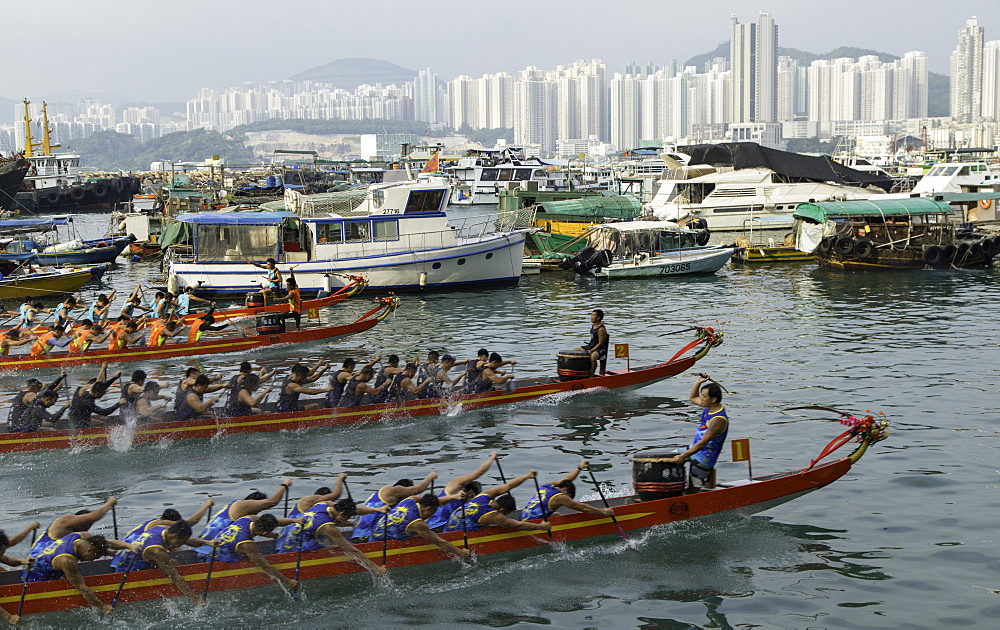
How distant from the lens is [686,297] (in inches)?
1457

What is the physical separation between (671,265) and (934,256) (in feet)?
36.0

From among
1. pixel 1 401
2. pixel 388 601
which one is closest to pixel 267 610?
pixel 388 601

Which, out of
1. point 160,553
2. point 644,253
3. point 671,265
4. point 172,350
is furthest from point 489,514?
point 644,253

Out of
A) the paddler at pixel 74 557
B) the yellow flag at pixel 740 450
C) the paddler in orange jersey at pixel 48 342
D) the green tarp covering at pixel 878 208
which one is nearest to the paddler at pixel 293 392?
the paddler at pixel 74 557

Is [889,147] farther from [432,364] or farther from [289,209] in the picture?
[432,364]

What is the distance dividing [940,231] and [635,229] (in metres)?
13.0

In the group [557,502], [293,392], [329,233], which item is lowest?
[557,502]

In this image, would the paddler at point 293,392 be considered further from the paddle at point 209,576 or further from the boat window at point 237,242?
the boat window at point 237,242

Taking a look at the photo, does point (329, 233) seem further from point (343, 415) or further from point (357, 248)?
point (343, 415)

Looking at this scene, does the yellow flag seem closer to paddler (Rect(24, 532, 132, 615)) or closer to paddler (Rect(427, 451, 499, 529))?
paddler (Rect(427, 451, 499, 529))

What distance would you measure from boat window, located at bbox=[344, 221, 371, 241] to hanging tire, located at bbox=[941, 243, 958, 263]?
78.1ft

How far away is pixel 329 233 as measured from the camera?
38.5m

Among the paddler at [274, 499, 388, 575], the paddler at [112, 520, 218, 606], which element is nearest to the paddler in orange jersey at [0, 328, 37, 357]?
the paddler at [112, 520, 218, 606]

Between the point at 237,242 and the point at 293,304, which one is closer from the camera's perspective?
the point at 293,304
